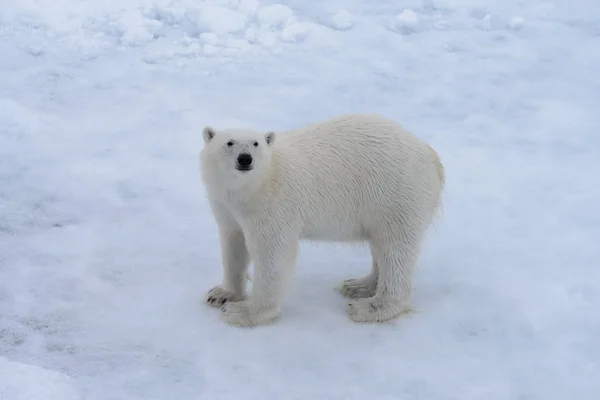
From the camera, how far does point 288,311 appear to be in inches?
176

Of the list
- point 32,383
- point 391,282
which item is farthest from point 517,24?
point 32,383

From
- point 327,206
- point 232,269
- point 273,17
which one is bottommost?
point 232,269

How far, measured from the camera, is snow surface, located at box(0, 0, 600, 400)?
385cm

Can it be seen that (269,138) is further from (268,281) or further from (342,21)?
(342,21)

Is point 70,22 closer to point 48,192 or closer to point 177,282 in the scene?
point 48,192

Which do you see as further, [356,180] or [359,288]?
[359,288]

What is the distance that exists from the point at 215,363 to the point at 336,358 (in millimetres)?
674

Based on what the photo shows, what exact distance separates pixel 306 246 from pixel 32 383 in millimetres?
2400

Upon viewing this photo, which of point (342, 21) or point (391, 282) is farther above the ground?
point (342, 21)

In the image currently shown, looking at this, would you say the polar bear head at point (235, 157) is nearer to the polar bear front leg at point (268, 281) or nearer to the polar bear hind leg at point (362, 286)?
the polar bear front leg at point (268, 281)

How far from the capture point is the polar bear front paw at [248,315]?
424cm

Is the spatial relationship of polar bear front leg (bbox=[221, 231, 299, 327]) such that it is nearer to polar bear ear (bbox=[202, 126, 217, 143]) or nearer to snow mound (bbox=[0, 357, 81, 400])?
polar bear ear (bbox=[202, 126, 217, 143])

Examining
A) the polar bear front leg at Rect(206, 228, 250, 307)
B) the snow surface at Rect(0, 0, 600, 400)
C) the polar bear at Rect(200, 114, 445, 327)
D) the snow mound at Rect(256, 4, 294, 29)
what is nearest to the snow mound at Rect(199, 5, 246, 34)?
the snow surface at Rect(0, 0, 600, 400)

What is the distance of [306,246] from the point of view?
17.7ft
